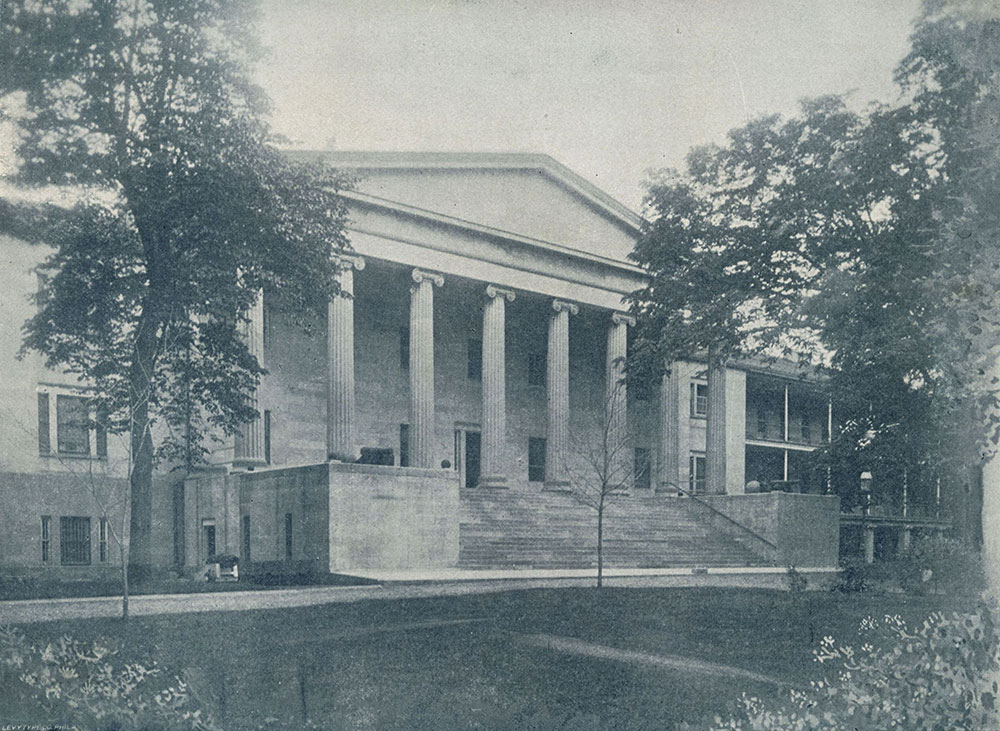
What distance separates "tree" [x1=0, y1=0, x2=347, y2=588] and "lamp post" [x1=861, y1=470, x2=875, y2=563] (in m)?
8.51

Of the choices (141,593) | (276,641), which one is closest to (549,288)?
(141,593)

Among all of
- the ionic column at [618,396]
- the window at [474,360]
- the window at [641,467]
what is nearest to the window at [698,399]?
the window at [641,467]

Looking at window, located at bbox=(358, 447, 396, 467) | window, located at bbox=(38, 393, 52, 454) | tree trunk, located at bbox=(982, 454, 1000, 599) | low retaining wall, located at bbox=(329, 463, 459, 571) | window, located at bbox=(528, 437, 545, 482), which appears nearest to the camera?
tree trunk, located at bbox=(982, 454, 1000, 599)

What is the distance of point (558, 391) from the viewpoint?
3133 cm

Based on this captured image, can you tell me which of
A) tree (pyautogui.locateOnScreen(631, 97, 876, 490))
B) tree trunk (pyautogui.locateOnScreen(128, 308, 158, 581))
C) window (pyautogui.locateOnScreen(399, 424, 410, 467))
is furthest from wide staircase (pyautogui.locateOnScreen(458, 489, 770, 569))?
tree (pyautogui.locateOnScreen(631, 97, 876, 490))

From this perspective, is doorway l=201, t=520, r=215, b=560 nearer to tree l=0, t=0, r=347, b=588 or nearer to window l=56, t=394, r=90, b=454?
window l=56, t=394, r=90, b=454

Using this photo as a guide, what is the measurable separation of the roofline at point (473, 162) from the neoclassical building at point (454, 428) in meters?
0.13

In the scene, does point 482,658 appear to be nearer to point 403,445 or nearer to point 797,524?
point 797,524

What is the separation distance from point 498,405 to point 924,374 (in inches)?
835

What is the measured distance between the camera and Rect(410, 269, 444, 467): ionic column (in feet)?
87.8

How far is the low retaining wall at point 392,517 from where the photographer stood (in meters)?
21.2

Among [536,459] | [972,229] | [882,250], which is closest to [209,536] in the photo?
[536,459]

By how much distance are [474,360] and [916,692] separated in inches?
1125

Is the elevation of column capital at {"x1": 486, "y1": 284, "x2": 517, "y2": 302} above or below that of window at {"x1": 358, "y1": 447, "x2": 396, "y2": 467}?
above
